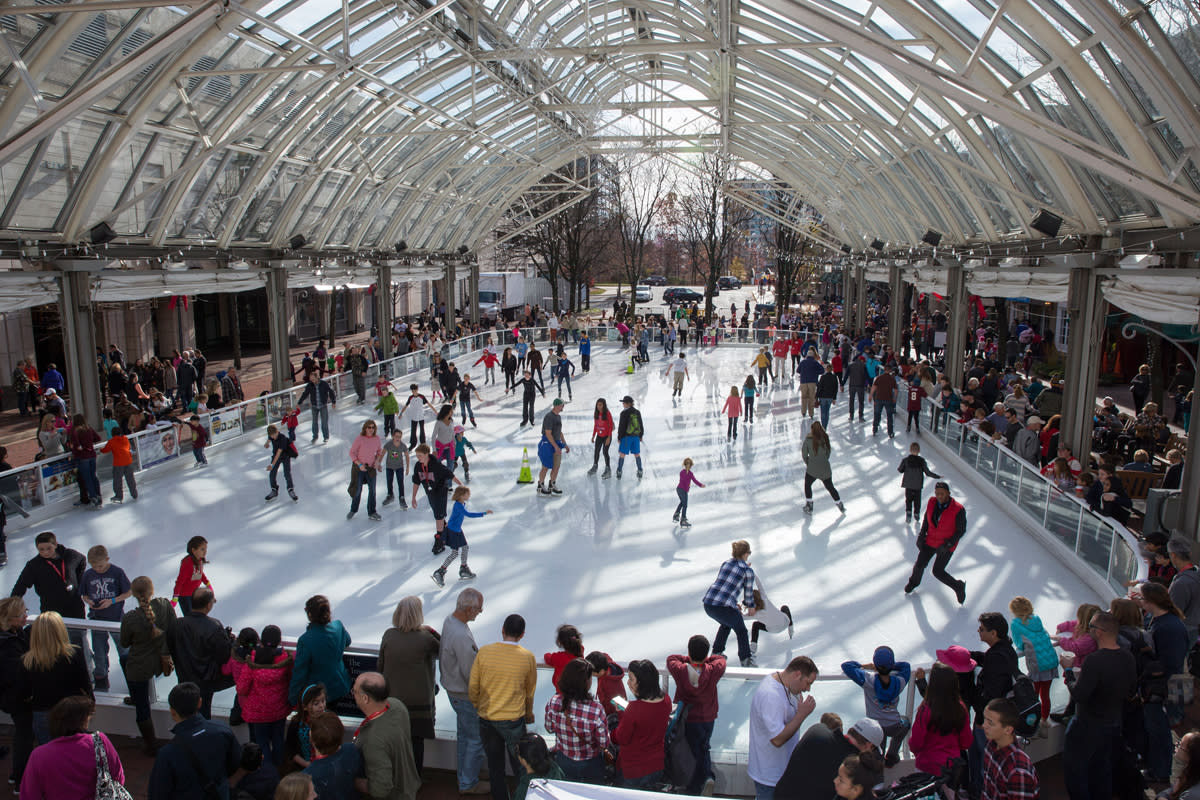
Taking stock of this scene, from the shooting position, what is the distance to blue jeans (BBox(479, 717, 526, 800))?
4344 mm

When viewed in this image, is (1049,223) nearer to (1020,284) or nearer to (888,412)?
(1020,284)

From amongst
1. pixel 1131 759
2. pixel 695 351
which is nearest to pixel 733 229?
pixel 695 351

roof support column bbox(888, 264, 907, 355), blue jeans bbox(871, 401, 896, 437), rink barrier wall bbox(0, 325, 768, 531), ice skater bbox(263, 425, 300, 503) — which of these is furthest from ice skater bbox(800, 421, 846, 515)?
roof support column bbox(888, 264, 907, 355)

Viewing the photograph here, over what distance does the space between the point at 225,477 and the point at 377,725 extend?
9063 mm

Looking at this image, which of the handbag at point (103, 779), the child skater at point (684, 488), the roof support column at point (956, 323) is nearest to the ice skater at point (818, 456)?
the child skater at point (684, 488)

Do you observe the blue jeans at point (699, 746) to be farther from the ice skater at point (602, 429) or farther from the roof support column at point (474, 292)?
the roof support column at point (474, 292)

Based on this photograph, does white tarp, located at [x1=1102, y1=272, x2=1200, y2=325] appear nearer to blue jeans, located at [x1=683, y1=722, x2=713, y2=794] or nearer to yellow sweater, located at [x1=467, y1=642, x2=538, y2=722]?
blue jeans, located at [x1=683, y1=722, x2=713, y2=794]

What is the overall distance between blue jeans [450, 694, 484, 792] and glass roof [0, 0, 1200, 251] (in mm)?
6478

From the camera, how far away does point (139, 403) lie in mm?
14492

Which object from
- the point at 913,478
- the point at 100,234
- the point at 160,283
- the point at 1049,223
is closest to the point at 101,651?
the point at 913,478

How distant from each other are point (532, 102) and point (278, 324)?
25.2ft

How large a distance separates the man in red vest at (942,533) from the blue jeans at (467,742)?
15.2 ft

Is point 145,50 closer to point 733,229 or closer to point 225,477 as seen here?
point 225,477

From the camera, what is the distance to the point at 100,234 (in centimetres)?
1152
